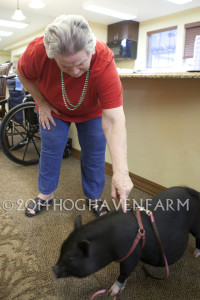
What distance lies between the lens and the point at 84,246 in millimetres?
670

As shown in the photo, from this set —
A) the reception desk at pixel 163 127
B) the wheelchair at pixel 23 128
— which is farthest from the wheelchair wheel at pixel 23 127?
the reception desk at pixel 163 127

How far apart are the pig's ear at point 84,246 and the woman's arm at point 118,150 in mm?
173

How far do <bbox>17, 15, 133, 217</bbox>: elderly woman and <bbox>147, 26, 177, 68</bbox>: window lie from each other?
560 cm

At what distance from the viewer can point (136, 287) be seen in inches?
36.5

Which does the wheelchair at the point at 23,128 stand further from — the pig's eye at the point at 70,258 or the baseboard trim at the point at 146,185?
the pig's eye at the point at 70,258

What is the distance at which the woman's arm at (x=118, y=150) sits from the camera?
79cm

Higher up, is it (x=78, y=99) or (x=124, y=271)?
(x=78, y=99)

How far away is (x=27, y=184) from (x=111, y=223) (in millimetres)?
1178

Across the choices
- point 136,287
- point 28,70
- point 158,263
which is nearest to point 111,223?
point 158,263

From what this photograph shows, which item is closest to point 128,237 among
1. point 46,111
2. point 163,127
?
point 46,111

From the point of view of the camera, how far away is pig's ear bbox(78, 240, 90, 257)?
66cm

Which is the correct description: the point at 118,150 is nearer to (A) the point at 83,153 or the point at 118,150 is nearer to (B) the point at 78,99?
(B) the point at 78,99

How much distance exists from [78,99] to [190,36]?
5566 millimetres

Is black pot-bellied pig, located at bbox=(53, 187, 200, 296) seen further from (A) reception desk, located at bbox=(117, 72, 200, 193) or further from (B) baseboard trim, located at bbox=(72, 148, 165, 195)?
(B) baseboard trim, located at bbox=(72, 148, 165, 195)
